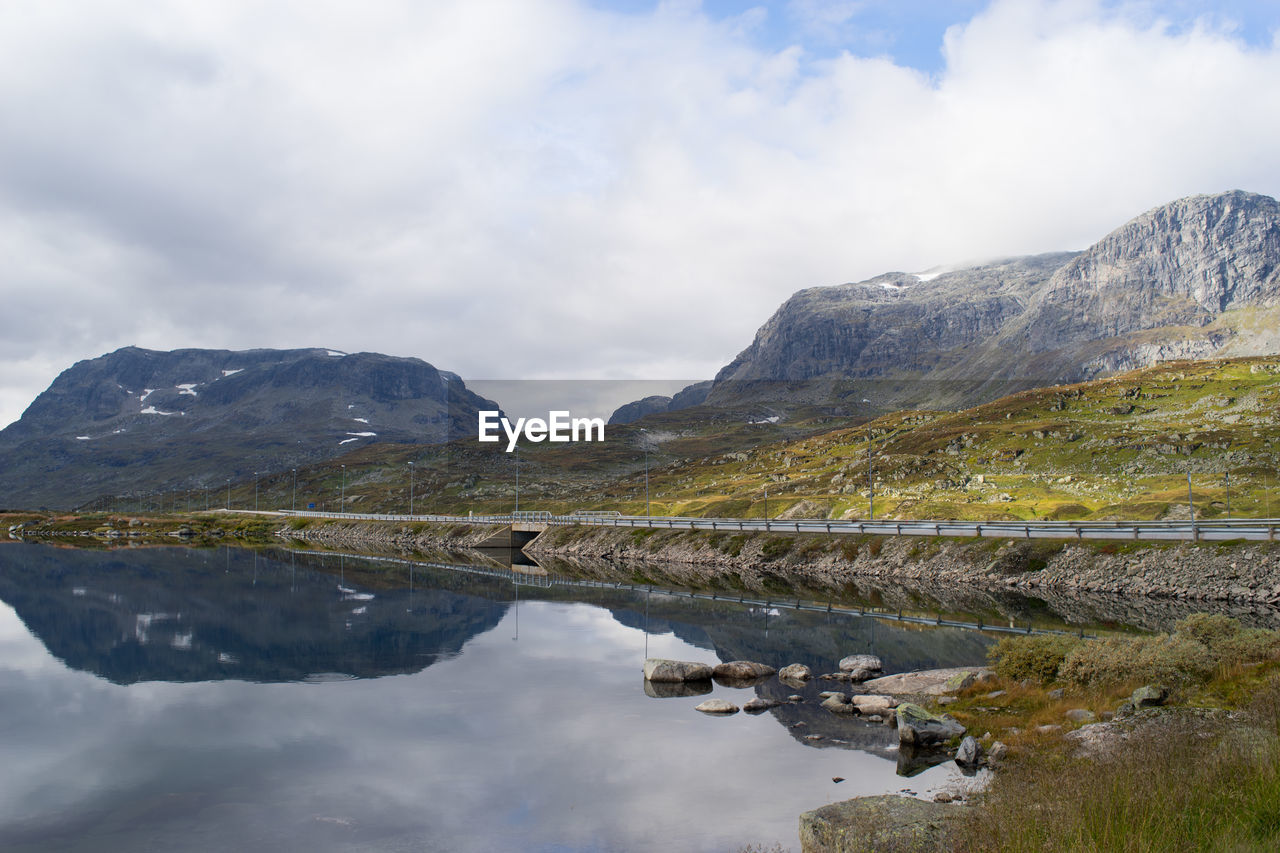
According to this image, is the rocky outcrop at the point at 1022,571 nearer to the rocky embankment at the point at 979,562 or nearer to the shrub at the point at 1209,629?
the rocky embankment at the point at 979,562

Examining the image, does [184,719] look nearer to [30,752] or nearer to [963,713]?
[30,752]

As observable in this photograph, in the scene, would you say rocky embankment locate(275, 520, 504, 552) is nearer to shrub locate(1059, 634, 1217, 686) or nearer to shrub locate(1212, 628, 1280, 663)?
shrub locate(1059, 634, 1217, 686)

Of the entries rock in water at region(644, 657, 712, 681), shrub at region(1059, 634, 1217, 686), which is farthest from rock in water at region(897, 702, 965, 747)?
rock in water at region(644, 657, 712, 681)

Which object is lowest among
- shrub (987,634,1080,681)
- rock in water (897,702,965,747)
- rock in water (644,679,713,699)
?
rock in water (644,679,713,699)

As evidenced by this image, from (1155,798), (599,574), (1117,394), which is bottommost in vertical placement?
(599,574)

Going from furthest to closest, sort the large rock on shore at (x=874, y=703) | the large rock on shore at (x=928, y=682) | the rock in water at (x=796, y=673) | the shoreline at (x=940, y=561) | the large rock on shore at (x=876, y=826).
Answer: the shoreline at (x=940, y=561), the rock in water at (x=796, y=673), the large rock on shore at (x=928, y=682), the large rock on shore at (x=874, y=703), the large rock on shore at (x=876, y=826)

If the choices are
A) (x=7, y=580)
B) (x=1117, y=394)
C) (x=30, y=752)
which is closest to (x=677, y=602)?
(x=30, y=752)

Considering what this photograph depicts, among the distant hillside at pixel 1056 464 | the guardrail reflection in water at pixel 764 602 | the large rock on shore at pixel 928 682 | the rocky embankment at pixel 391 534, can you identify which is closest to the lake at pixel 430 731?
the guardrail reflection in water at pixel 764 602
